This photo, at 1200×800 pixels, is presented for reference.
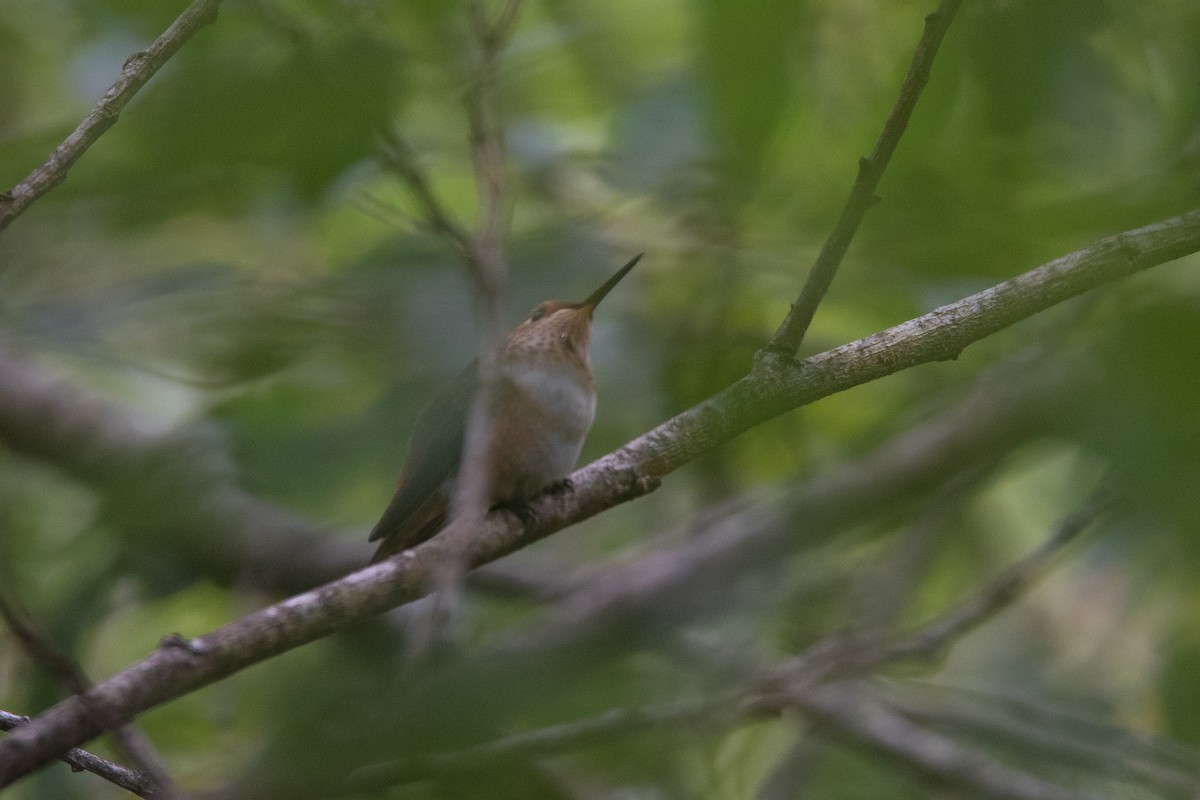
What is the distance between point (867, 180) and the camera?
7.25 feet

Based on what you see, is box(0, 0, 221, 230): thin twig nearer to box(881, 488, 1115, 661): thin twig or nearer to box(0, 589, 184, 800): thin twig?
box(0, 589, 184, 800): thin twig

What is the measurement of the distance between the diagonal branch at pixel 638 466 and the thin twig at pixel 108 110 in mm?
802

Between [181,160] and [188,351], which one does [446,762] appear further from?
[188,351]

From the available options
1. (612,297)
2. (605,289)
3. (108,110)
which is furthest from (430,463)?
(108,110)

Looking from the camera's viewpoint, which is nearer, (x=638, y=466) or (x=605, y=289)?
(x=638, y=466)

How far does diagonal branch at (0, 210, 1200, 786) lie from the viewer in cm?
184

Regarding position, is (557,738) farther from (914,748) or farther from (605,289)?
(914,748)

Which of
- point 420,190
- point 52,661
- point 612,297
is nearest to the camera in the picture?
point 52,661

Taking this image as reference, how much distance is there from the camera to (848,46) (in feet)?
9.73

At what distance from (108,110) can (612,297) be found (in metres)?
3.18

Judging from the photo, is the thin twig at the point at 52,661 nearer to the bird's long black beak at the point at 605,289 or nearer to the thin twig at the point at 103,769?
the thin twig at the point at 103,769

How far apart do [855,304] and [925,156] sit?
115 centimetres

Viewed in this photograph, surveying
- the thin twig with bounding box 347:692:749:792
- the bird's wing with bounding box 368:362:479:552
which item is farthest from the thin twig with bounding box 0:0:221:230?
the bird's wing with bounding box 368:362:479:552

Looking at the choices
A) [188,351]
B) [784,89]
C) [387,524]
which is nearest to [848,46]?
[784,89]
